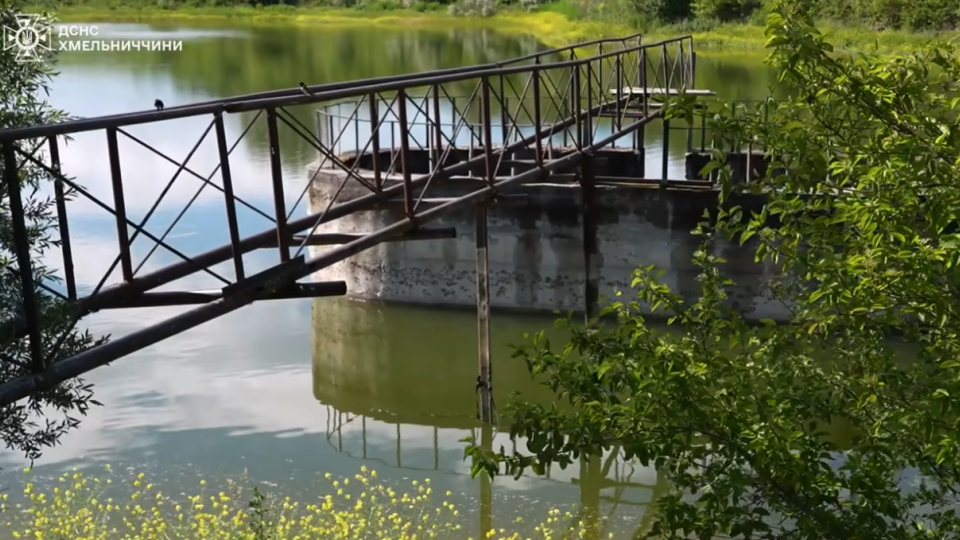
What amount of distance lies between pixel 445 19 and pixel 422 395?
59.4m

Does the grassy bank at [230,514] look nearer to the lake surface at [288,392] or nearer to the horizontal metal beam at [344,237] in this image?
the lake surface at [288,392]

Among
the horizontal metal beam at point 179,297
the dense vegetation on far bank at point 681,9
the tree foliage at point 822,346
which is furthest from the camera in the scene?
the dense vegetation on far bank at point 681,9

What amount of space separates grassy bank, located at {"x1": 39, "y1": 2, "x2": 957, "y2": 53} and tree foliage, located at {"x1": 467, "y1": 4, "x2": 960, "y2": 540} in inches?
1768

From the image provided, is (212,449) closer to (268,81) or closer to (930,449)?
(930,449)

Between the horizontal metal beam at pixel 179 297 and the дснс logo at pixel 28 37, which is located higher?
the дснс logo at pixel 28 37

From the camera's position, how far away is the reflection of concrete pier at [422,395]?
10.5 meters

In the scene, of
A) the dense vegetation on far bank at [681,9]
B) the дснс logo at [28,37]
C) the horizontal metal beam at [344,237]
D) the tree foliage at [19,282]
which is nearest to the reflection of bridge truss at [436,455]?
the horizontal metal beam at [344,237]

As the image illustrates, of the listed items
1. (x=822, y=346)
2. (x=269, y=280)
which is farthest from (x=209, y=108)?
(x=822, y=346)

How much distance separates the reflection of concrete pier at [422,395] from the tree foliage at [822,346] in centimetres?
520

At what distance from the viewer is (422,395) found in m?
13.5

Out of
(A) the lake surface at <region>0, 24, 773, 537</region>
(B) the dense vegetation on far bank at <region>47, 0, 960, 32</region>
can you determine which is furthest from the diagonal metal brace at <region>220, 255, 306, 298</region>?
(B) the dense vegetation on far bank at <region>47, 0, 960, 32</region>

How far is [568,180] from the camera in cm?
1591

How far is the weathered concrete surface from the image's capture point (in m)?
15.0

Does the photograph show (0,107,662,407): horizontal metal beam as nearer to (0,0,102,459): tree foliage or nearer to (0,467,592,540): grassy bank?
(0,0,102,459): tree foliage
